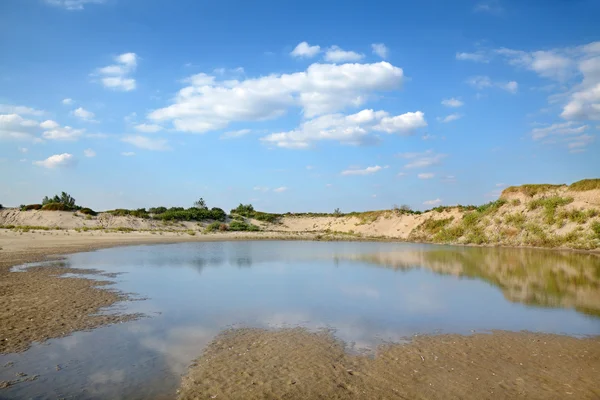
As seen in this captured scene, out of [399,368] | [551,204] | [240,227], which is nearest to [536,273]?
[399,368]

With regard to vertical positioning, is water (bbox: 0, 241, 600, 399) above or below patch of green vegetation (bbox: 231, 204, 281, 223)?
below

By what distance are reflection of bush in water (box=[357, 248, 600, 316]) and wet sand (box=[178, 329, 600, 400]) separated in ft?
16.1

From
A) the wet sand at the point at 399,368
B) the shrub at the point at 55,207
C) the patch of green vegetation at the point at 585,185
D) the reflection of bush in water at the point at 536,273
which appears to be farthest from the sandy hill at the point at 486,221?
the wet sand at the point at 399,368

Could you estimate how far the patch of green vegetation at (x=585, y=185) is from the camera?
36.1 metres

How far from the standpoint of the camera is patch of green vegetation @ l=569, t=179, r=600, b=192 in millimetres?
36119

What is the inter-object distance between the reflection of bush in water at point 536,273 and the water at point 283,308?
6 centimetres

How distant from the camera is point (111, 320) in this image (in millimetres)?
10023

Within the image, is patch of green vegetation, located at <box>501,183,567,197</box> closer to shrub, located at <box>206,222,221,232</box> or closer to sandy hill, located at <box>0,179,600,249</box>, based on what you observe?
sandy hill, located at <box>0,179,600,249</box>

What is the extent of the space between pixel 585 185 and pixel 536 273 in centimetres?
2318

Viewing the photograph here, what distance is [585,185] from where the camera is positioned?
36.8 m

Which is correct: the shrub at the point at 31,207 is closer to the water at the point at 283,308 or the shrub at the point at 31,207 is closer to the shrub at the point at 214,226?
the shrub at the point at 214,226

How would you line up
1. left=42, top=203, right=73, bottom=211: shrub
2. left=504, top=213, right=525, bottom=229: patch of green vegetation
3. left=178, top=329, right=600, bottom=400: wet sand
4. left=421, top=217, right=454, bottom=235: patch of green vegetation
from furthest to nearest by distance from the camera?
left=42, top=203, right=73, bottom=211: shrub
left=421, top=217, right=454, bottom=235: patch of green vegetation
left=504, top=213, right=525, bottom=229: patch of green vegetation
left=178, top=329, right=600, bottom=400: wet sand

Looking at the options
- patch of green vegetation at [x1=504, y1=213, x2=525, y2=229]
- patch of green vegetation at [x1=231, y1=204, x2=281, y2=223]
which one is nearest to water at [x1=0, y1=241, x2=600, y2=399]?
patch of green vegetation at [x1=504, y1=213, x2=525, y2=229]

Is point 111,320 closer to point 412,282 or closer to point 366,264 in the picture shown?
point 412,282
